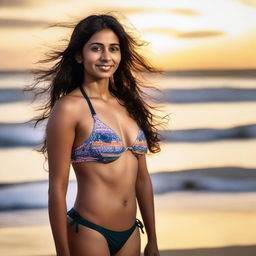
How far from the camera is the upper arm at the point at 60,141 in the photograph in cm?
242

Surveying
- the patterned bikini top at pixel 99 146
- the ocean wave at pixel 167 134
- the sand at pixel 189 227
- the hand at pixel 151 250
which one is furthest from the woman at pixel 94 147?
the sand at pixel 189 227

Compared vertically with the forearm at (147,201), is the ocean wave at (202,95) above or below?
above

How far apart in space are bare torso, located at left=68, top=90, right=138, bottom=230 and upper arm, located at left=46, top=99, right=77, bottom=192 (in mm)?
41

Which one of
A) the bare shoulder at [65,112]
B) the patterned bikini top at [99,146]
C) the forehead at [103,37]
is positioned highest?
the forehead at [103,37]

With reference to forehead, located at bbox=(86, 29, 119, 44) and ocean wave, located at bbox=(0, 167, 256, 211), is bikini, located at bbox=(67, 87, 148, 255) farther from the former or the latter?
ocean wave, located at bbox=(0, 167, 256, 211)

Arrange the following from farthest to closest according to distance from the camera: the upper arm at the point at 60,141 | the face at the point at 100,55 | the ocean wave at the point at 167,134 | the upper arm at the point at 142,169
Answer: the ocean wave at the point at 167,134, the upper arm at the point at 142,169, the face at the point at 100,55, the upper arm at the point at 60,141

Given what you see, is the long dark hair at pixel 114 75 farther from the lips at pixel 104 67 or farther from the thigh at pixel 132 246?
the thigh at pixel 132 246

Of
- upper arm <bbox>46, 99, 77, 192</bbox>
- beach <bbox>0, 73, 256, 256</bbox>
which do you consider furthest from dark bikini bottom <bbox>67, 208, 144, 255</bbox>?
beach <bbox>0, 73, 256, 256</bbox>

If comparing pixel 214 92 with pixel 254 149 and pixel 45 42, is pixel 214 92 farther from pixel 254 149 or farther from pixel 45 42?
pixel 45 42

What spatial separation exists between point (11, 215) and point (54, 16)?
998 millimetres

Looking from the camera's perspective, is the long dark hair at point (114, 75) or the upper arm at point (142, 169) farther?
the upper arm at point (142, 169)

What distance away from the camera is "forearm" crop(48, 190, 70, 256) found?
242cm

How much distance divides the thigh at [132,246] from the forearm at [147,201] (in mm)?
147

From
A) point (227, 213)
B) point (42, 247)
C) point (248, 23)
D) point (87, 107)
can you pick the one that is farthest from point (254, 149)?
point (87, 107)
